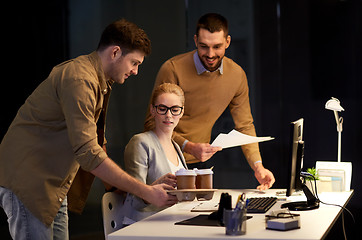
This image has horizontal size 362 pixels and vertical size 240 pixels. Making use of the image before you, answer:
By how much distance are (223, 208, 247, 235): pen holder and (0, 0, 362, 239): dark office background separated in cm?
284

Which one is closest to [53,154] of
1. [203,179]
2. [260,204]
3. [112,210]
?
[112,210]

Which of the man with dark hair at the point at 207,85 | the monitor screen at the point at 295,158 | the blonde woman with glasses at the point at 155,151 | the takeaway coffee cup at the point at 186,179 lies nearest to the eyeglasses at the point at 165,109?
the blonde woman with glasses at the point at 155,151

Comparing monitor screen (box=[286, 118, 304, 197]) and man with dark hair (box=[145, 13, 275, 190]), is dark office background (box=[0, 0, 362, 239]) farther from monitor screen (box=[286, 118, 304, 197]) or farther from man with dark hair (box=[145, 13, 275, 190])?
monitor screen (box=[286, 118, 304, 197])

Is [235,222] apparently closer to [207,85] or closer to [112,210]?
[112,210]

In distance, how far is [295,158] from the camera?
297cm

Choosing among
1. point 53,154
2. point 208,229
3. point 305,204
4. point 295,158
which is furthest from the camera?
point 305,204

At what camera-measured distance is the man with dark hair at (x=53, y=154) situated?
256cm

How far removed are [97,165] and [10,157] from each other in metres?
0.44

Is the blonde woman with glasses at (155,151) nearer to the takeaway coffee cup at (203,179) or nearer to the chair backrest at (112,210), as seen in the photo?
the chair backrest at (112,210)

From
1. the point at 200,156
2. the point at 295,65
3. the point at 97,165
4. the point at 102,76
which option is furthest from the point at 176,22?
the point at 97,165

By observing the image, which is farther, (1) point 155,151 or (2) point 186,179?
(1) point 155,151

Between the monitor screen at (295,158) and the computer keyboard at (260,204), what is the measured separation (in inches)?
5.9

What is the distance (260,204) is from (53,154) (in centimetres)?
115

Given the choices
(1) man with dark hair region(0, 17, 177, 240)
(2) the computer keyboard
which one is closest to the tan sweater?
(2) the computer keyboard
